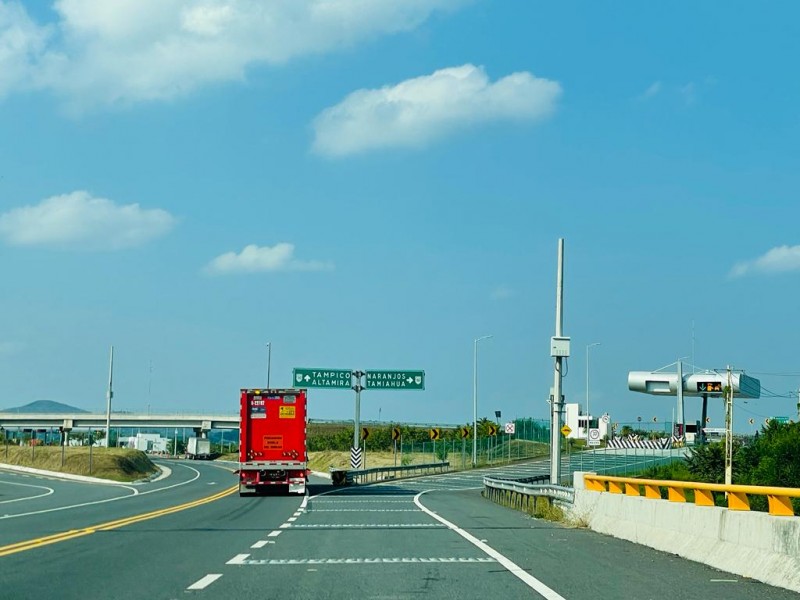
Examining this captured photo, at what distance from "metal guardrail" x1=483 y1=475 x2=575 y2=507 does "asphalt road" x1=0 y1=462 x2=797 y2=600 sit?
56.6 inches

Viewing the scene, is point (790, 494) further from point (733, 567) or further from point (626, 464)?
point (626, 464)

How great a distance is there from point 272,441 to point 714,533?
28.4 metres

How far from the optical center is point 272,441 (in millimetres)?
41250

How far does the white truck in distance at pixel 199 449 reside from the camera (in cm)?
15375

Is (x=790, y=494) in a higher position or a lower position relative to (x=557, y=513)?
higher

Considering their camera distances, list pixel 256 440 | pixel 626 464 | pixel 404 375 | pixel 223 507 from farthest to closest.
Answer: pixel 404 375 < pixel 626 464 < pixel 256 440 < pixel 223 507

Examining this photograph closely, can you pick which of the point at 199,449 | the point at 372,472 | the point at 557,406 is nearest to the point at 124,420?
the point at 199,449

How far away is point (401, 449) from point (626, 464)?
41740mm

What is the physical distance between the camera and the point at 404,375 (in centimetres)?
7662

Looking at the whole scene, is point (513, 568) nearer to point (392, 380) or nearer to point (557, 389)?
point (557, 389)

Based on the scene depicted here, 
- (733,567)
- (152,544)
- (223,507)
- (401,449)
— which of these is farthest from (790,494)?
(401,449)

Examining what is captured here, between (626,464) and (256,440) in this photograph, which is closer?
(256,440)

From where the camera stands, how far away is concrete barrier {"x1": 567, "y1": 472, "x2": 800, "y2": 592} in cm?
1173

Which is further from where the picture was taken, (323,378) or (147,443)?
(147,443)
